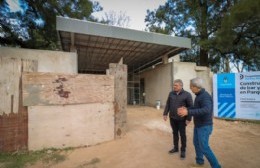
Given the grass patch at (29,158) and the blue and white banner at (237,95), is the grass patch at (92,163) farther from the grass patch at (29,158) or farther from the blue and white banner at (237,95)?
the blue and white banner at (237,95)

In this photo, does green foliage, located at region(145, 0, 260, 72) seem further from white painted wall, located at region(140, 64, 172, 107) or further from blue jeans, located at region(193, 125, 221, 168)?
blue jeans, located at region(193, 125, 221, 168)

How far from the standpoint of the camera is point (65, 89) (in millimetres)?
4965

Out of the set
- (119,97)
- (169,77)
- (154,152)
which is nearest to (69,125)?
(119,97)

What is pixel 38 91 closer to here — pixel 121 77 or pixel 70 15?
pixel 121 77

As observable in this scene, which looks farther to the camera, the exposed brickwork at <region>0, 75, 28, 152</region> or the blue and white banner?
the blue and white banner

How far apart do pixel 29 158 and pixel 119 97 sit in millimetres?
2442

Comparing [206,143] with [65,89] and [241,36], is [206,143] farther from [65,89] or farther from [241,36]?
[241,36]

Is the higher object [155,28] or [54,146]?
[155,28]

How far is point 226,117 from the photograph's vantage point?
28.3 ft

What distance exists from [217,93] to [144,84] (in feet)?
25.5

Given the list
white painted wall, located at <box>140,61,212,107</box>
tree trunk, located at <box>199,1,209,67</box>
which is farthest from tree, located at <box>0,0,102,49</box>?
tree trunk, located at <box>199,1,209,67</box>

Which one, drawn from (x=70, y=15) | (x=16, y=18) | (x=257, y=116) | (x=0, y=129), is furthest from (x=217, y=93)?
(x=16, y=18)

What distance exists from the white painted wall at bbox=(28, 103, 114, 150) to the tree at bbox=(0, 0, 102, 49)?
30.9 feet

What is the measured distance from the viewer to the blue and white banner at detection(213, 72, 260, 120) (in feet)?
26.1
